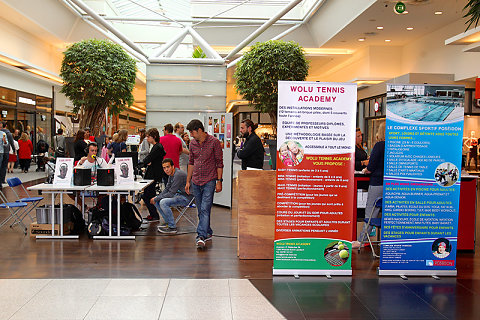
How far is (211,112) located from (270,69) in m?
4.97

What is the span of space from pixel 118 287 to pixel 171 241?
7.10 feet

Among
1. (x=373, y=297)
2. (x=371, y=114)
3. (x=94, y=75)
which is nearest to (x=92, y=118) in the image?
(x=94, y=75)

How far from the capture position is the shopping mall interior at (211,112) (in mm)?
4297

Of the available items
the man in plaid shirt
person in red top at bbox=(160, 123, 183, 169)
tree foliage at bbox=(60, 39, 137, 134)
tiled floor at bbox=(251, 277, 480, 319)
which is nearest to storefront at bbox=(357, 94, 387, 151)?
tree foliage at bbox=(60, 39, 137, 134)

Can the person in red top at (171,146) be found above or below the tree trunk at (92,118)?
below

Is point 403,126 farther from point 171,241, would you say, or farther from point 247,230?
point 171,241

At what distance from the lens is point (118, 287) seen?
4.67m

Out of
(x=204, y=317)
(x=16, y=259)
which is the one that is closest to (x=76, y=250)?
(x=16, y=259)

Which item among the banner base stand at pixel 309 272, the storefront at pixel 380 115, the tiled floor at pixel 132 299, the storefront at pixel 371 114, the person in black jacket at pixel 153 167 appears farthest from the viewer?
the storefront at pixel 371 114

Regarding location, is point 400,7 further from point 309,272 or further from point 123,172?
point 309,272

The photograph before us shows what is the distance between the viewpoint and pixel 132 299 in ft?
14.2

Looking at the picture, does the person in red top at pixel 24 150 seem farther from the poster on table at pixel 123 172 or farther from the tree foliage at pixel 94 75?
the poster on table at pixel 123 172

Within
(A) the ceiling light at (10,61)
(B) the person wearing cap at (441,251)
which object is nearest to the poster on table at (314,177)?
(B) the person wearing cap at (441,251)

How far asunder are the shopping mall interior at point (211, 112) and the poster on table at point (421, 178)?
9.9 inches
